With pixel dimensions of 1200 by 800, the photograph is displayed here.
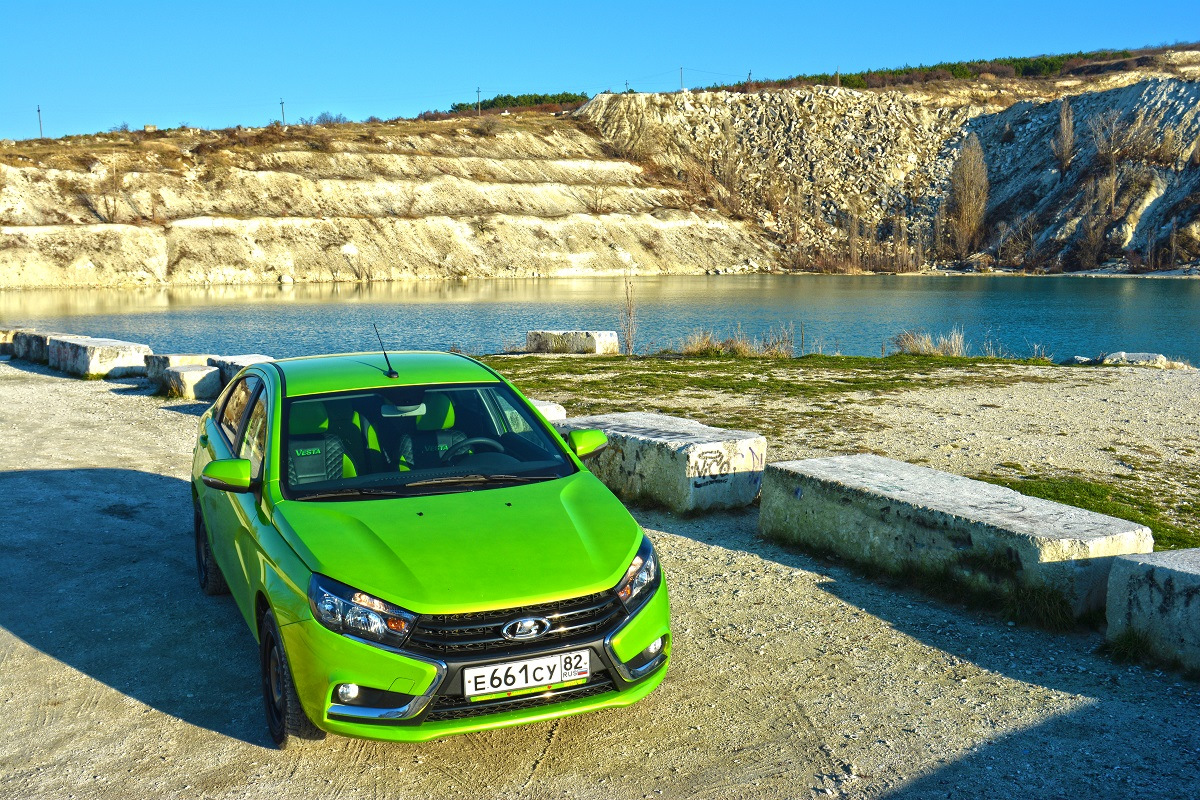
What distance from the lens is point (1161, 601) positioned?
5031 millimetres

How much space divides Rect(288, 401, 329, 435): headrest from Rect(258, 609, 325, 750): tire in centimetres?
→ 108

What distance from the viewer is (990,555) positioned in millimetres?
5828

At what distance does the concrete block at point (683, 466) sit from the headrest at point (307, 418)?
3.32 m

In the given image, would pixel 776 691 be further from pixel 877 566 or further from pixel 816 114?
pixel 816 114

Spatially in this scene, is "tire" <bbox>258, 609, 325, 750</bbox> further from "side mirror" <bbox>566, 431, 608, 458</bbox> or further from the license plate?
"side mirror" <bbox>566, 431, 608, 458</bbox>

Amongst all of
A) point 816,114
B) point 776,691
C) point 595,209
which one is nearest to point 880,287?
point 595,209

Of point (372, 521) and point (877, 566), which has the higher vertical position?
point (372, 521)

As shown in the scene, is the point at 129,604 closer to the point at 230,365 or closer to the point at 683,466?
the point at 683,466

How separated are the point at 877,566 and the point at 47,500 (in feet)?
24.0

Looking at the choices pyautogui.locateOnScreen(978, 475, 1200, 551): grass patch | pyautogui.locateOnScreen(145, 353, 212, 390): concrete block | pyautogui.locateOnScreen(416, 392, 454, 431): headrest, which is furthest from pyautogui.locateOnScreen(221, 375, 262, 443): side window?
pyautogui.locateOnScreen(145, 353, 212, 390): concrete block

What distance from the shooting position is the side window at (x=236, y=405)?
6.00m

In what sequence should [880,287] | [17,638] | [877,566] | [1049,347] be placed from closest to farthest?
1. [17,638]
2. [877,566]
3. [1049,347]
4. [880,287]

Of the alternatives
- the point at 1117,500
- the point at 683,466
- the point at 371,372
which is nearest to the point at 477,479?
the point at 371,372

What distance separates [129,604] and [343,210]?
211 ft
